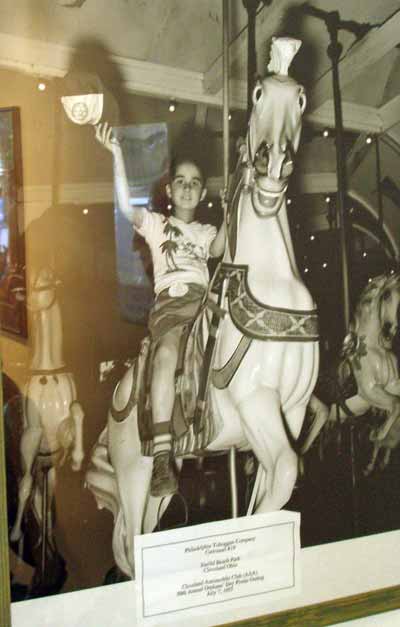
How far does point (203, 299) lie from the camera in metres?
1.08

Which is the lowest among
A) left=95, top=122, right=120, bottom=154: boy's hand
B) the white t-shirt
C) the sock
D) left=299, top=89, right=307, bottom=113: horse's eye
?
the sock

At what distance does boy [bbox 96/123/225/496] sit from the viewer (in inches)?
40.9

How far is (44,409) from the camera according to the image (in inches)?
38.4

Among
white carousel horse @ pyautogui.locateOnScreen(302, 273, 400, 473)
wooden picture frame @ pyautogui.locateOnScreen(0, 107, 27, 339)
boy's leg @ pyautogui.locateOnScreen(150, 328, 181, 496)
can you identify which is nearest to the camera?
wooden picture frame @ pyautogui.locateOnScreen(0, 107, 27, 339)

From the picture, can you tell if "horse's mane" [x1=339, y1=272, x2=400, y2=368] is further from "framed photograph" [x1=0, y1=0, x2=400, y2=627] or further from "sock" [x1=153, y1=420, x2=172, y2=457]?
"sock" [x1=153, y1=420, x2=172, y2=457]

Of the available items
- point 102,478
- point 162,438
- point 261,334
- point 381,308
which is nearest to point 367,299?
point 381,308

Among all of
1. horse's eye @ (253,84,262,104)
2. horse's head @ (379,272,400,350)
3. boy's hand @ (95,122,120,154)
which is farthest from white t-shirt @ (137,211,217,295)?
horse's head @ (379,272,400,350)

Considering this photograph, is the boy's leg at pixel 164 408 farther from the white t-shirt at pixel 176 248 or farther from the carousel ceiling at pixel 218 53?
the carousel ceiling at pixel 218 53

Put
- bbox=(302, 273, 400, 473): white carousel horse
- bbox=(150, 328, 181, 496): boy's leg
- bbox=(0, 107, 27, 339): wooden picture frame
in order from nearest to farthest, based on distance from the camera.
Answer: bbox=(0, 107, 27, 339): wooden picture frame → bbox=(150, 328, 181, 496): boy's leg → bbox=(302, 273, 400, 473): white carousel horse

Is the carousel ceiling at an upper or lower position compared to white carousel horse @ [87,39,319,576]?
upper

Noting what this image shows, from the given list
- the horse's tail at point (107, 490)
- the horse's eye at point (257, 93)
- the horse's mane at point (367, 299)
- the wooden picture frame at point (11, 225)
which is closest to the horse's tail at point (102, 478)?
the horse's tail at point (107, 490)

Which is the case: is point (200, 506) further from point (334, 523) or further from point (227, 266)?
point (227, 266)

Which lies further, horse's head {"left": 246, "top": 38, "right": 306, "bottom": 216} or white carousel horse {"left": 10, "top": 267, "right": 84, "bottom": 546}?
horse's head {"left": 246, "top": 38, "right": 306, "bottom": 216}

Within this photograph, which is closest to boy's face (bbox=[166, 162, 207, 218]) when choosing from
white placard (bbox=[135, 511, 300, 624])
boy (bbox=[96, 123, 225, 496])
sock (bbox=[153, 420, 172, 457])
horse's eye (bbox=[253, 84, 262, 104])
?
boy (bbox=[96, 123, 225, 496])
